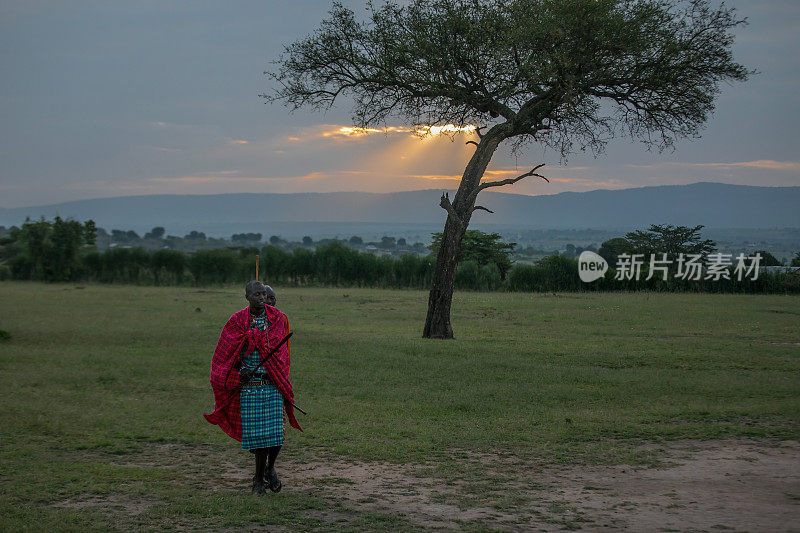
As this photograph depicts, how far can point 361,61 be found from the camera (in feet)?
66.2

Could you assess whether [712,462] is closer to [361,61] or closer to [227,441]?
[227,441]

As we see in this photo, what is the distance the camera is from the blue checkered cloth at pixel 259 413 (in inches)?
277

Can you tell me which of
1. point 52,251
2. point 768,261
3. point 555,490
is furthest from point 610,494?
point 52,251

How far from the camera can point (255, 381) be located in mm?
7105

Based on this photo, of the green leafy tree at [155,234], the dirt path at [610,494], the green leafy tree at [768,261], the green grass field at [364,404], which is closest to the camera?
the dirt path at [610,494]

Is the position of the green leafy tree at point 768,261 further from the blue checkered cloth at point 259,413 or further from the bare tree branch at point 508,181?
the blue checkered cloth at point 259,413

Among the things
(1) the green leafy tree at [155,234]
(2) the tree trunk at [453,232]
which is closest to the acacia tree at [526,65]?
(2) the tree trunk at [453,232]

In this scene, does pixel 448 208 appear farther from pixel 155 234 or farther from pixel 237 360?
pixel 155 234

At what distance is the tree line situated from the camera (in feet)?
126

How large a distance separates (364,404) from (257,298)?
15.2 ft

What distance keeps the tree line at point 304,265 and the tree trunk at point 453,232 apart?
1926 centimetres

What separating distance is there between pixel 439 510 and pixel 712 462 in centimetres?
347

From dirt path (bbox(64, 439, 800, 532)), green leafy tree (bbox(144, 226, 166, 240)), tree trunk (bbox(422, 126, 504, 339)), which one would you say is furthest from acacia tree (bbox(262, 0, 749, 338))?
green leafy tree (bbox(144, 226, 166, 240))

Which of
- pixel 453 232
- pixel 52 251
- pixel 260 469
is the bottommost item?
pixel 260 469
